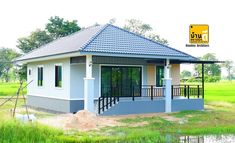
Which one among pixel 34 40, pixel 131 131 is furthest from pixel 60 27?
pixel 131 131

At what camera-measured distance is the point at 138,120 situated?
1619 cm

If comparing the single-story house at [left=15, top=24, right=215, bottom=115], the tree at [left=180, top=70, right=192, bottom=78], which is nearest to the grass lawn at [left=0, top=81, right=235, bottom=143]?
the single-story house at [left=15, top=24, right=215, bottom=115]

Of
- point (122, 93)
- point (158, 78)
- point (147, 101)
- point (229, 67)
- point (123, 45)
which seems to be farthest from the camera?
point (229, 67)

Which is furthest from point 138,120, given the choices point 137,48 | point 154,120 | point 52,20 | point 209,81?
point 209,81

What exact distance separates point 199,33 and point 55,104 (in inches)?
449

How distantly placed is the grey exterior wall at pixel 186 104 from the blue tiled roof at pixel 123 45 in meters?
2.63

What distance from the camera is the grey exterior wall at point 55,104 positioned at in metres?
19.1

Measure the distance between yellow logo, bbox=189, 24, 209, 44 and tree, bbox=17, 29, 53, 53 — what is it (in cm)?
2199

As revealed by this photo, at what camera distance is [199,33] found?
83.3 feet

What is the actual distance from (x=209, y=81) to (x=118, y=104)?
80.8 metres

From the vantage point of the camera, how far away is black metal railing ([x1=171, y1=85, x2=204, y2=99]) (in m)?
21.9

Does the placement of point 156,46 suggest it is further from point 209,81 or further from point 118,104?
point 209,81

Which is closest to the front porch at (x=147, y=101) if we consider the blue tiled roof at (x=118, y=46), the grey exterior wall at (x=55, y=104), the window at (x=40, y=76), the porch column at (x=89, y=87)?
the porch column at (x=89, y=87)

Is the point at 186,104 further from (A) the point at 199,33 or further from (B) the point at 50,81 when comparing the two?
(B) the point at 50,81
